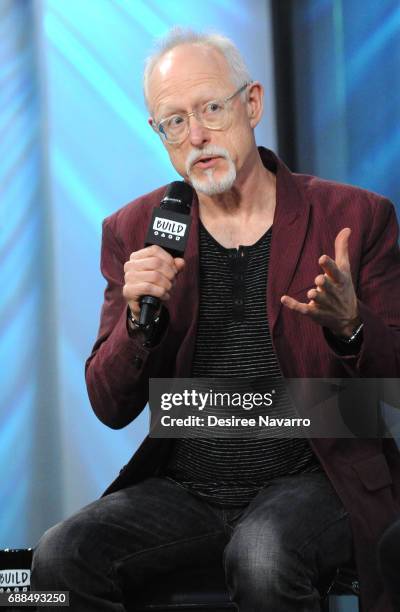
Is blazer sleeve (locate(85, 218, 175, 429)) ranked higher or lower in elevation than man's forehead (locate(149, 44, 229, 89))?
lower

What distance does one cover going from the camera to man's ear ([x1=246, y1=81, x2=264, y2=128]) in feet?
6.86

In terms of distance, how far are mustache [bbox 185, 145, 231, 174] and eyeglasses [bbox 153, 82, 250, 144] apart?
5cm

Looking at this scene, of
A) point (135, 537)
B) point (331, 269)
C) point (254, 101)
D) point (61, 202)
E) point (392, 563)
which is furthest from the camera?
point (61, 202)

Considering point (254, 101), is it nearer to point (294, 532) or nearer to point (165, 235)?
point (165, 235)

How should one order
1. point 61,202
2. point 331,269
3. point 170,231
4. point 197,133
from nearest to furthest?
point 331,269, point 170,231, point 197,133, point 61,202

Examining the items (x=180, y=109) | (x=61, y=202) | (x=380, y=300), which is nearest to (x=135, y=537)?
(x=380, y=300)

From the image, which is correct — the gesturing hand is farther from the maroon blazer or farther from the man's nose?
the man's nose

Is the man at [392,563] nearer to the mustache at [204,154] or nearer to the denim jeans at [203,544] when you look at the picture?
the denim jeans at [203,544]

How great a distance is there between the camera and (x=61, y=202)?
112 inches

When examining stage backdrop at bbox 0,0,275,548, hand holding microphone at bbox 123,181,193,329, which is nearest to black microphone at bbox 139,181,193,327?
hand holding microphone at bbox 123,181,193,329

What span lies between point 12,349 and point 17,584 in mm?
877

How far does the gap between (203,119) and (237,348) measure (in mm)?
487

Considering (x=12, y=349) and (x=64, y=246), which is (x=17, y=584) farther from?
(x=64, y=246)

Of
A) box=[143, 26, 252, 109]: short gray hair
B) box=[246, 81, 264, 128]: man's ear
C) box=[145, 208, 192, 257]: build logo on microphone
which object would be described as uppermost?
box=[143, 26, 252, 109]: short gray hair
